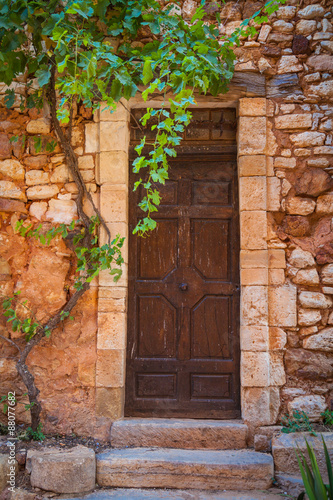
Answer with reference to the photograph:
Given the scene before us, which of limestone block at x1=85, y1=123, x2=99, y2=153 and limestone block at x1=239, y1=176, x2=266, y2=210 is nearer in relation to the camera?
limestone block at x1=239, y1=176, x2=266, y2=210

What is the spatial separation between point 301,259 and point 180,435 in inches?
63.6

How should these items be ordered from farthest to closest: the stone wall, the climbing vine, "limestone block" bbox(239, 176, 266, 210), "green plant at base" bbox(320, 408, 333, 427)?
1. "limestone block" bbox(239, 176, 266, 210)
2. the stone wall
3. "green plant at base" bbox(320, 408, 333, 427)
4. the climbing vine

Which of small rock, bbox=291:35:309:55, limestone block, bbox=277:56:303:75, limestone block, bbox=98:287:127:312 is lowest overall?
limestone block, bbox=98:287:127:312

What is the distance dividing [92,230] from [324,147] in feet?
6.33

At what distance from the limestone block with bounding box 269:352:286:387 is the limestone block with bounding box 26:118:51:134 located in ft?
8.29

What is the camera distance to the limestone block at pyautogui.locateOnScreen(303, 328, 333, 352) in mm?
3180

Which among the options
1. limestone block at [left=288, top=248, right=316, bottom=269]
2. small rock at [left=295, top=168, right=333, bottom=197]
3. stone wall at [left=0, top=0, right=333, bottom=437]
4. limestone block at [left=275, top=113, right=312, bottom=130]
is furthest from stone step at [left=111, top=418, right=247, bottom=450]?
limestone block at [left=275, top=113, right=312, bottom=130]

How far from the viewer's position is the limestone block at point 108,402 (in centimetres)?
A: 320

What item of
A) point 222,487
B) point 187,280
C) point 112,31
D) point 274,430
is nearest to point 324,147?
point 187,280

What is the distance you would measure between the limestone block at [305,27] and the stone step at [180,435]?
3096mm

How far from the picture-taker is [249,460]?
2922 millimetres

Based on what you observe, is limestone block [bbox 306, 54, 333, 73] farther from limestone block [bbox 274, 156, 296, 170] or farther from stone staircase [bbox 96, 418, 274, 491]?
stone staircase [bbox 96, 418, 274, 491]

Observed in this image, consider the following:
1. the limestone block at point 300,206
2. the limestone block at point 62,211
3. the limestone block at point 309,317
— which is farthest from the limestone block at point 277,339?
the limestone block at point 62,211

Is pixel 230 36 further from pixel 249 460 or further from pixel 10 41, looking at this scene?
pixel 249 460
